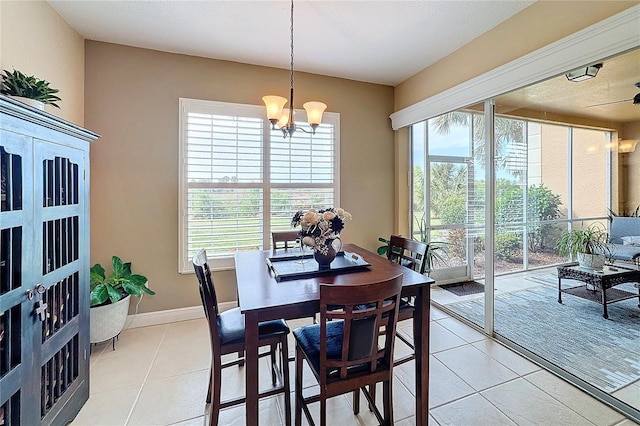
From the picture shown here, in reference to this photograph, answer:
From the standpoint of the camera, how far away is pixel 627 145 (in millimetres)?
2217

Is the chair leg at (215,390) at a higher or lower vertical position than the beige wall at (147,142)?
lower

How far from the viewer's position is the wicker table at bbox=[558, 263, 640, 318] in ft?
7.97

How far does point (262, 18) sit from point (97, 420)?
3.23 metres

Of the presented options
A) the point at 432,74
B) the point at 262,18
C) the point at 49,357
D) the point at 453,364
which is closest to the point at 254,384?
the point at 49,357

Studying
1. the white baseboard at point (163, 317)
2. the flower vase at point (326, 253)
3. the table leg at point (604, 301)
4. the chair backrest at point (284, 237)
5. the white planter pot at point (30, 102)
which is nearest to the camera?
the white planter pot at point (30, 102)

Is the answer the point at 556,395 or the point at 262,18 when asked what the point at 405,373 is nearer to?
the point at 556,395

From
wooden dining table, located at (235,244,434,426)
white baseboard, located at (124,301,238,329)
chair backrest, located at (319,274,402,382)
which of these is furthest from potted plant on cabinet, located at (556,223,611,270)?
white baseboard, located at (124,301,238,329)

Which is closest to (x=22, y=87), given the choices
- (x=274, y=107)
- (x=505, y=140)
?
(x=274, y=107)

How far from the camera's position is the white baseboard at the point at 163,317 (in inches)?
121

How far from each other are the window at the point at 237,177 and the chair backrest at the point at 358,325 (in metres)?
2.11

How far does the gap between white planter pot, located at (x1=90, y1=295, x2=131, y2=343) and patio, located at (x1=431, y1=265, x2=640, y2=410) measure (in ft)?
11.6

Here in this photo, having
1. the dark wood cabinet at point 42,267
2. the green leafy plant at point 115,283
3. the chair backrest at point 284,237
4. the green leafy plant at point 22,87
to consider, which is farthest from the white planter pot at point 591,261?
the green leafy plant at point 22,87

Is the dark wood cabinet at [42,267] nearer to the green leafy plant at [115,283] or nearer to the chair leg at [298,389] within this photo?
the green leafy plant at [115,283]

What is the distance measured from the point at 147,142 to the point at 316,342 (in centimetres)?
277
